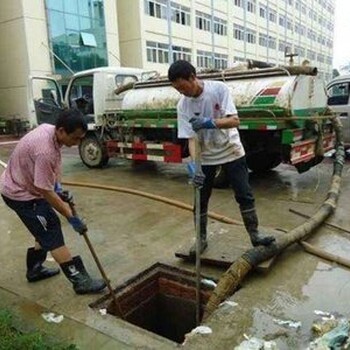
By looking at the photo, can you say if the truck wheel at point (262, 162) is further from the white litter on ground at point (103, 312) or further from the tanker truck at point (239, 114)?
the white litter on ground at point (103, 312)

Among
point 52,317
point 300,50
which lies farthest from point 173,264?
point 300,50

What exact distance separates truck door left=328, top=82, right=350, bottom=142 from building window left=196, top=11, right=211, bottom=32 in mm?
24680

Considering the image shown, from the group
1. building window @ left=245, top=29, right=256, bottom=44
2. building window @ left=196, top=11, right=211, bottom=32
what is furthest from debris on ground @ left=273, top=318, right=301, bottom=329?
building window @ left=245, top=29, right=256, bottom=44

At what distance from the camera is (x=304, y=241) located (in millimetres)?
4312

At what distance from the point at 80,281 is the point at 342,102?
25.7ft

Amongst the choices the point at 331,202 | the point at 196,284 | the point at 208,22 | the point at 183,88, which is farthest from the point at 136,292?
the point at 208,22

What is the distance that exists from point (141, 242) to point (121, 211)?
1420 millimetres

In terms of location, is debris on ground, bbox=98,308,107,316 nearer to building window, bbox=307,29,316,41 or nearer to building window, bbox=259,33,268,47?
building window, bbox=259,33,268,47

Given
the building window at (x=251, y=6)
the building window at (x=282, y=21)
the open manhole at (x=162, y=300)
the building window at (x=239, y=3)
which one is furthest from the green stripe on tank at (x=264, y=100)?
the building window at (x=282, y=21)

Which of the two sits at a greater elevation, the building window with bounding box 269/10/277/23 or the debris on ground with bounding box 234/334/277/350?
the building window with bounding box 269/10/277/23

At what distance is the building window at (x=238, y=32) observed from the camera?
37.6 metres

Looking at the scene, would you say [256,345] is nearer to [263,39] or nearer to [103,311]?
[103,311]

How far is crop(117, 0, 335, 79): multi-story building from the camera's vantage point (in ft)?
89.0

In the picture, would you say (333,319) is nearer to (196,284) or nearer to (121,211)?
(196,284)
